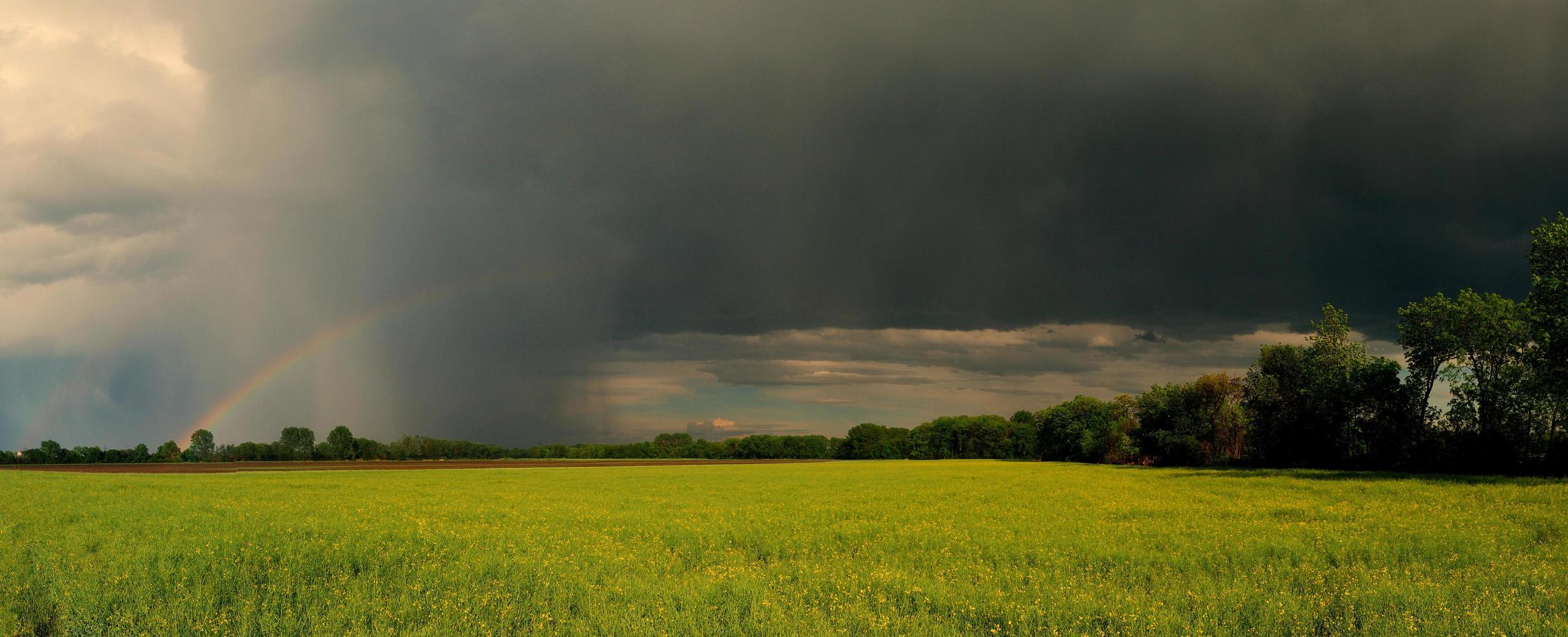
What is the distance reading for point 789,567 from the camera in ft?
55.6

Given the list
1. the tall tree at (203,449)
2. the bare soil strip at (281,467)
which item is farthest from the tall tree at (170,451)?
the bare soil strip at (281,467)

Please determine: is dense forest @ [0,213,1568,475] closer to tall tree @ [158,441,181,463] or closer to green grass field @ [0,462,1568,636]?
green grass field @ [0,462,1568,636]

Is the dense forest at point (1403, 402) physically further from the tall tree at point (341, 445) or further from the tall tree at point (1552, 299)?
the tall tree at point (341, 445)

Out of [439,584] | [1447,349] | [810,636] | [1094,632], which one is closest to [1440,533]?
[1094,632]

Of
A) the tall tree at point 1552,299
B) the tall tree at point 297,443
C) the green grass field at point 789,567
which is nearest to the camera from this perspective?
the green grass field at point 789,567

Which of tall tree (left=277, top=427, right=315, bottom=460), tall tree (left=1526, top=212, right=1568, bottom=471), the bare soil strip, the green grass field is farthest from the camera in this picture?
tall tree (left=277, top=427, right=315, bottom=460)

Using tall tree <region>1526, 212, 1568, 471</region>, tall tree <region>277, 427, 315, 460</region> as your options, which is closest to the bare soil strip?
tall tree <region>277, 427, 315, 460</region>

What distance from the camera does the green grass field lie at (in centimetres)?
1199

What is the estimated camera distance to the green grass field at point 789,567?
39.3ft

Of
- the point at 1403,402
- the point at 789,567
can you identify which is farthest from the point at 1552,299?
the point at 789,567

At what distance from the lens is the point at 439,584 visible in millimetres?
14555

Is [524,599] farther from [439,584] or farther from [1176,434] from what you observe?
[1176,434]

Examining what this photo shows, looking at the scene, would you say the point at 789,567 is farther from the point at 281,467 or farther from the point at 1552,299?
the point at 281,467

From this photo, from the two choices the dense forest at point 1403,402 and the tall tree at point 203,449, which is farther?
the tall tree at point 203,449
